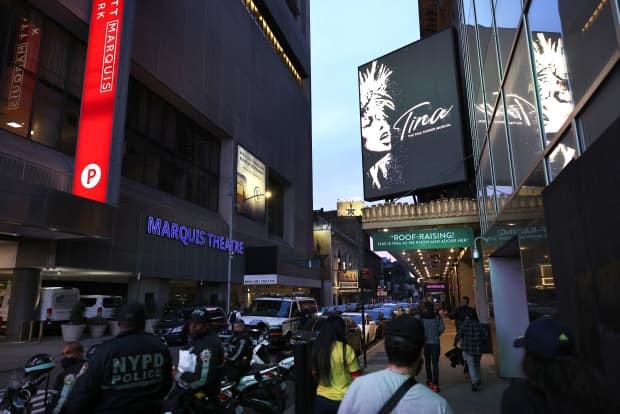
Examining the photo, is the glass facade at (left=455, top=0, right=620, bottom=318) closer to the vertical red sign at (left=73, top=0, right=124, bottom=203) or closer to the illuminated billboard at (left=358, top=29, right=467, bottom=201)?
the illuminated billboard at (left=358, top=29, right=467, bottom=201)

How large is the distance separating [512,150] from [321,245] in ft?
209

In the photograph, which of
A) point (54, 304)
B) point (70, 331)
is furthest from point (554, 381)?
point (54, 304)

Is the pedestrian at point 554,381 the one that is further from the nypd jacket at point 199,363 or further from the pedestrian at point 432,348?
the pedestrian at point 432,348

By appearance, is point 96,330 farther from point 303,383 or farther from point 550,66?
→ point 550,66

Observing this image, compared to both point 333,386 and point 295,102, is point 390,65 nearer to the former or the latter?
point 333,386

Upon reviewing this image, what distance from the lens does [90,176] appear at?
2031 centimetres

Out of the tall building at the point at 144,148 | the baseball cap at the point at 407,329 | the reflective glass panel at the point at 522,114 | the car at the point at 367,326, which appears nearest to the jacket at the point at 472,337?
the reflective glass panel at the point at 522,114

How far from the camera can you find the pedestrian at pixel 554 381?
1851 mm

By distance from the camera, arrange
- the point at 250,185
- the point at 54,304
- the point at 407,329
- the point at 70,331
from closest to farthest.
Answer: the point at 407,329 → the point at 70,331 → the point at 54,304 → the point at 250,185

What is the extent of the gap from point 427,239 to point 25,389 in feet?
40.1

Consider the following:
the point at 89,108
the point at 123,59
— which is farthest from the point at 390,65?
the point at 89,108

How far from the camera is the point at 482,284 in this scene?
17.4m

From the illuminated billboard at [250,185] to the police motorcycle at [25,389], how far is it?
31889 mm

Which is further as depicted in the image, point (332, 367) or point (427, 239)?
point (427, 239)
